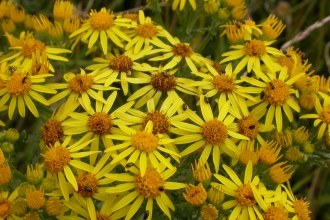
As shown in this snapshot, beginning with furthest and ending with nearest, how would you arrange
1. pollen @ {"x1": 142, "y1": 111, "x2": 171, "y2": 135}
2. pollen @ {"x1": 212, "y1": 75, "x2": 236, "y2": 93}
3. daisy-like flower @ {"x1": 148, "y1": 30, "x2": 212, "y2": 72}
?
1. daisy-like flower @ {"x1": 148, "y1": 30, "x2": 212, "y2": 72}
2. pollen @ {"x1": 212, "y1": 75, "x2": 236, "y2": 93}
3. pollen @ {"x1": 142, "y1": 111, "x2": 171, "y2": 135}

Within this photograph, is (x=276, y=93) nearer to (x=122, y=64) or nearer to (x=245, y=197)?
(x=245, y=197)

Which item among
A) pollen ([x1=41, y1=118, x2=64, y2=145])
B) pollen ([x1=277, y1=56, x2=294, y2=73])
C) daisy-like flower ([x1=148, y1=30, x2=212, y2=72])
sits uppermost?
pollen ([x1=277, y1=56, x2=294, y2=73])

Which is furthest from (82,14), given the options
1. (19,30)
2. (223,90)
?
(223,90)

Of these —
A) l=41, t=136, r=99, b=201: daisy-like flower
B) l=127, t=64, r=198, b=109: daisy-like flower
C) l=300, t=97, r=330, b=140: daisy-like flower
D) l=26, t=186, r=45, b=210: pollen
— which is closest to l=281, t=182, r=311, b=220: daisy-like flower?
l=300, t=97, r=330, b=140: daisy-like flower

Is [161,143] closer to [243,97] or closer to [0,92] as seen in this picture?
[243,97]

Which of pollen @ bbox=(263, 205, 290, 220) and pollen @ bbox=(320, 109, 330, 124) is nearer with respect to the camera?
pollen @ bbox=(263, 205, 290, 220)

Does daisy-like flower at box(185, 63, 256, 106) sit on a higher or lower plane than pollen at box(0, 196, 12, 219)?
higher

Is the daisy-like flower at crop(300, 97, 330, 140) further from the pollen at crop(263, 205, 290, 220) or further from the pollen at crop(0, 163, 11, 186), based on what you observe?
the pollen at crop(0, 163, 11, 186)

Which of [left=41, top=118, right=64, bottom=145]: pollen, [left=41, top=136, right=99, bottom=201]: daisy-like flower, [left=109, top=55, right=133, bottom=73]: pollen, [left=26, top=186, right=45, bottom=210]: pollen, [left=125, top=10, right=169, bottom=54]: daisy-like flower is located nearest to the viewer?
[left=26, top=186, right=45, bottom=210]: pollen

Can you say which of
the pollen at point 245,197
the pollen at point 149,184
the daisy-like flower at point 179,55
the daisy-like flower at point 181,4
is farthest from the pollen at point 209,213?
the daisy-like flower at point 181,4
